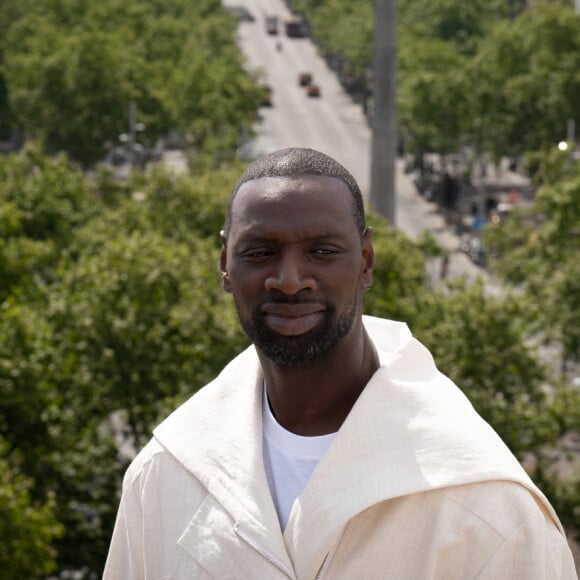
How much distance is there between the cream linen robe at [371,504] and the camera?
3.67 meters

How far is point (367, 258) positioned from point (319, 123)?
332ft

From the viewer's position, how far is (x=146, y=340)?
25688 mm

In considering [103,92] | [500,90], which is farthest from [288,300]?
[500,90]

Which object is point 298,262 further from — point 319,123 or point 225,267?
point 319,123

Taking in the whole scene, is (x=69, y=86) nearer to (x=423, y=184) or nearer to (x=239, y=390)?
(x=423, y=184)

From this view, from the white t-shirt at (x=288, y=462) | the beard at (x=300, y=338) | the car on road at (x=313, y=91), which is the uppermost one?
the beard at (x=300, y=338)

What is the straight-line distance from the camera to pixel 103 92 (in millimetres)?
73688

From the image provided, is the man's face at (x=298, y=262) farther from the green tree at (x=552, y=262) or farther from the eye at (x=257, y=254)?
the green tree at (x=552, y=262)

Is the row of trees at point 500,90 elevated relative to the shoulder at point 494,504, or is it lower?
lower

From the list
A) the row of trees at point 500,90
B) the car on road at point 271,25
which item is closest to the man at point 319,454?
the row of trees at point 500,90

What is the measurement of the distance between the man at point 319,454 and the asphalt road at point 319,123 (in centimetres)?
5552

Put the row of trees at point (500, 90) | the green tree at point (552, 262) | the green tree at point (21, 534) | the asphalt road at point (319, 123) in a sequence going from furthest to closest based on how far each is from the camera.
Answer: the row of trees at point (500, 90), the asphalt road at point (319, 123), the green tree at point (552, 262), the green tree at point (21, 534)

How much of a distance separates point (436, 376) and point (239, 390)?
2.02ft

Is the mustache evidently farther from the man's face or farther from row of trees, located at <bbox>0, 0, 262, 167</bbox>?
A: row of trees, located at <bbox>0, 0, 262, 167</bbox>
